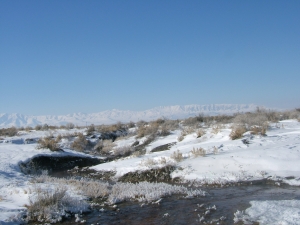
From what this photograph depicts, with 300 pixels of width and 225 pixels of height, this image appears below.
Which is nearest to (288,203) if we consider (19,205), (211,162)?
(211,162)

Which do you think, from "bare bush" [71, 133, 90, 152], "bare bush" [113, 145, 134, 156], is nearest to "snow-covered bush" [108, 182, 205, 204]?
"bare bush" [113, 145, 134, 156]

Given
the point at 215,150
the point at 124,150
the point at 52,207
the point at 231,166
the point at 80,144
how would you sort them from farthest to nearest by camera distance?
the point at 80,144 < the point at 124,150 < the point at 215,150 < the point at 231,166 < the point at 52,207

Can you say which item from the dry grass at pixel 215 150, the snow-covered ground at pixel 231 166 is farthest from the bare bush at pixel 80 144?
the dry grass at pixel 215 150

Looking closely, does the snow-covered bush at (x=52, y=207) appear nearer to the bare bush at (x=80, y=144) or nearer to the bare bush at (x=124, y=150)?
the bare bush at (x=124, y=150)

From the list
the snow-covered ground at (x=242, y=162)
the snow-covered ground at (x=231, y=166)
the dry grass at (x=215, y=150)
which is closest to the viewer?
the snow-covered ground at (x=231, y=166)

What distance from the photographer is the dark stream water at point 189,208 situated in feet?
22.9

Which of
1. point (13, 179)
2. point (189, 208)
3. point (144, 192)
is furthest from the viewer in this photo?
point (13, 179)

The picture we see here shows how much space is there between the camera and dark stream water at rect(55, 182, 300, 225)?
699 centimetres

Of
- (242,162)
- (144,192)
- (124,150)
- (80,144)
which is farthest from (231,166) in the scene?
(80,144)

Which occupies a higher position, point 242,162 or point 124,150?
point 242,162

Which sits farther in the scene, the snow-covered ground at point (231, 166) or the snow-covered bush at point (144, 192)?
the snow-covered bush at point (144, 192)

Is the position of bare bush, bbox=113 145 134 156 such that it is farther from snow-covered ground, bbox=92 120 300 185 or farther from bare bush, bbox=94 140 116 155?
snow-covered ground, bbox=92 120 300 185

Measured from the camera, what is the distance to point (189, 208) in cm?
776

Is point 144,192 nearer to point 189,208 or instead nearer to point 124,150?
point 189,208
